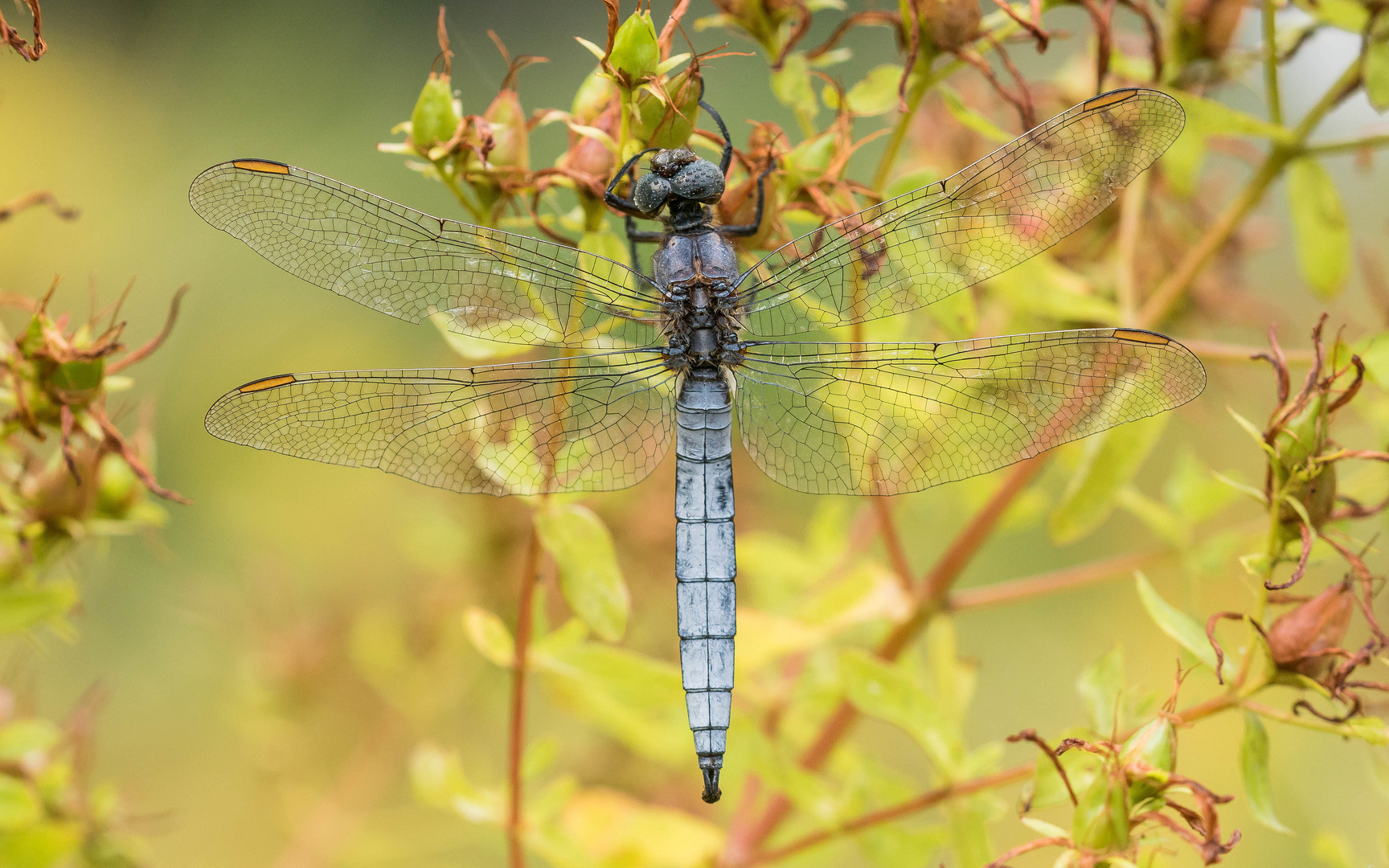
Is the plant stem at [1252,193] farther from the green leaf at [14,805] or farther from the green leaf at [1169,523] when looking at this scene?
the green leaf at [14,805]

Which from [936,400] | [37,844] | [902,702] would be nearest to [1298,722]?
[902,702]

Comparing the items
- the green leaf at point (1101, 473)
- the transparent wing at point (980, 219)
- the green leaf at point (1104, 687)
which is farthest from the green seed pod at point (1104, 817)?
the transparent wing at point (980, 219)

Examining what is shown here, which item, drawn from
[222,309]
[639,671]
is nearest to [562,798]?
[639,671]

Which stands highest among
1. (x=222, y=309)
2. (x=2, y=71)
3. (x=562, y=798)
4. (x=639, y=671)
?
(x=2, y=71)

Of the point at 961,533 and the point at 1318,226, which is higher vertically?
the point at 1318,226

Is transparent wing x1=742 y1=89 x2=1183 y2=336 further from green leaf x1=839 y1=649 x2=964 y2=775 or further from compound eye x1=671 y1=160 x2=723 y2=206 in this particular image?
green leaf x1=839 y1=649 x2=964 y2=775

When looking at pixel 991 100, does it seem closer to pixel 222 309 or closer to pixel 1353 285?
pixel 1353 285

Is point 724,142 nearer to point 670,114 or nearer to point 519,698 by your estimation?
point 670,114
